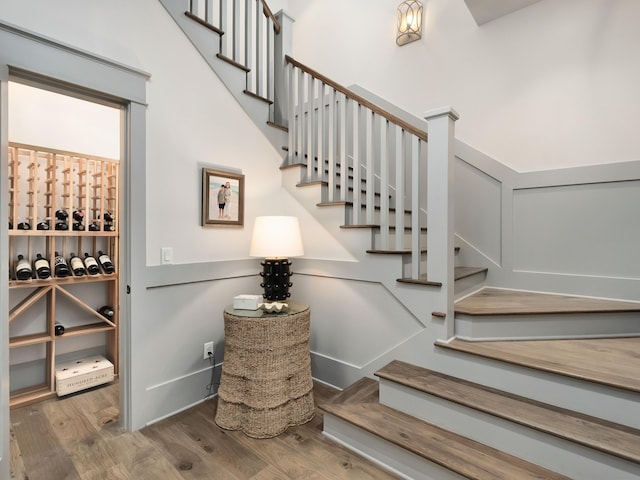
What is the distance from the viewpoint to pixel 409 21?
312cm

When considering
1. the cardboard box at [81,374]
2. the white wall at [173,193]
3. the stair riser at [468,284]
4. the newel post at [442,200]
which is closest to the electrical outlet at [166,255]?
the white wall at [173,193]

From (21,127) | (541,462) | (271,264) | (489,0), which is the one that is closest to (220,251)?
(271,264)

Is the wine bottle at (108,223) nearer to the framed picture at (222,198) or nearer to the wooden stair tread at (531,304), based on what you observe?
the framed picture at (222,198)

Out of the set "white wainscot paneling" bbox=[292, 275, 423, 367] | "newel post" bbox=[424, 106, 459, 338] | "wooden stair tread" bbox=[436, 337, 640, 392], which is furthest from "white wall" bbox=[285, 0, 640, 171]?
"white wainscot paneling" bbox=[292, 275, 423, 367]

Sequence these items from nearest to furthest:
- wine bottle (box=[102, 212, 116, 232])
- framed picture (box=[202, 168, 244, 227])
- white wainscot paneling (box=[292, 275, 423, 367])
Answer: white wainscot paneling (box=[292, 275, 423, 367]) → framed picture (box=[202, 168, 244, 227]) → wine bottle (box=[102, 212, 116, 232])

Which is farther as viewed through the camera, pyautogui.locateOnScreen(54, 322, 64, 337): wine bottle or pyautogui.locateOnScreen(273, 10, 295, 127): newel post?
pyautogui.locateOnScreen(273, 10, 295, 127): newel post

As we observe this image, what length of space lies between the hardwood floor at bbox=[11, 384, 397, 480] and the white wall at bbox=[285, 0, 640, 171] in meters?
2.57

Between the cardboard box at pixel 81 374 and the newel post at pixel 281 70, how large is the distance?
8.07 ft

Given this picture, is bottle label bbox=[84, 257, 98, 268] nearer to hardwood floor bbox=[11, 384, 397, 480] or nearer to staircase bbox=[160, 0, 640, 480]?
hardwood floor bbox=[11, 384, 397, 480]

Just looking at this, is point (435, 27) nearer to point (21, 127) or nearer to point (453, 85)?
point (453, 85)

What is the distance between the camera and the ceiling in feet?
8.20

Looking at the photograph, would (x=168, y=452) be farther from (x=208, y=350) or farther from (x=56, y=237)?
(x=56, y=237)

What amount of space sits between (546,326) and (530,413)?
Answer: 67 centimetres

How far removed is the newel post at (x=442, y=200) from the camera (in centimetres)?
183
